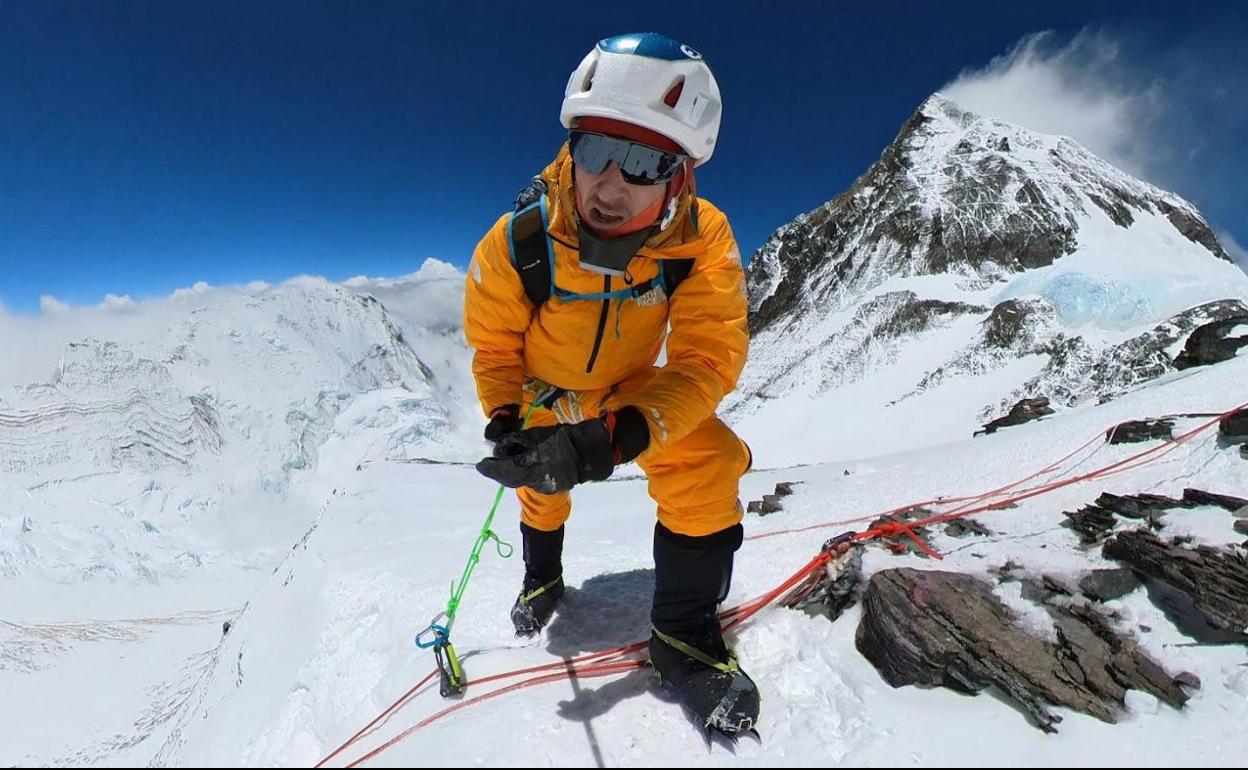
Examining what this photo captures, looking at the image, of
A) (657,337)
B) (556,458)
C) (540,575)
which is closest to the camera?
(556,458)

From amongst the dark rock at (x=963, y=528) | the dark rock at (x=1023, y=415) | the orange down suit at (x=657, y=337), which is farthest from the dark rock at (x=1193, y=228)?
the orange down suit at (x=657, y=337)

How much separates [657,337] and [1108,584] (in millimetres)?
2810

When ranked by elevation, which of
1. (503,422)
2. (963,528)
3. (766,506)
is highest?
(503,422)

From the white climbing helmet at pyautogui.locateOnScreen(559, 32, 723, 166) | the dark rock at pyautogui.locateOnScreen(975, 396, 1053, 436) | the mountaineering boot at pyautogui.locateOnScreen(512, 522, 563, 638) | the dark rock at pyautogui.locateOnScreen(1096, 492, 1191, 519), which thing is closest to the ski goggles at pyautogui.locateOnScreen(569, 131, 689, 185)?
the white climbing helmet at pyautogui.locateOnScreen(559, 32, 723, 166)

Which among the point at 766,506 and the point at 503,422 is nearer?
the point at 503,422

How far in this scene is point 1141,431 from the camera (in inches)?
239

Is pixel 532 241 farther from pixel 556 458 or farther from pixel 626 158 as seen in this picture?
pixel 556 458

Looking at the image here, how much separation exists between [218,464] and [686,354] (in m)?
74.1

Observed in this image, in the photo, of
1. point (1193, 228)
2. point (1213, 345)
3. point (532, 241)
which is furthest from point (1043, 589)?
point (1193, 228)

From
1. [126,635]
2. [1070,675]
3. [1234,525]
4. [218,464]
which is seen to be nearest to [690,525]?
[1070,675]

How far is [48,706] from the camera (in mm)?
9023

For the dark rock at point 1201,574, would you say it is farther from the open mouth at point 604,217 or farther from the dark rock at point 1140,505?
the open mouth at point 604,217

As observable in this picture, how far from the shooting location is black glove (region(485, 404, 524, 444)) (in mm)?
3223

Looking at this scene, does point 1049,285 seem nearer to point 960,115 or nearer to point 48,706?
point 960,115
